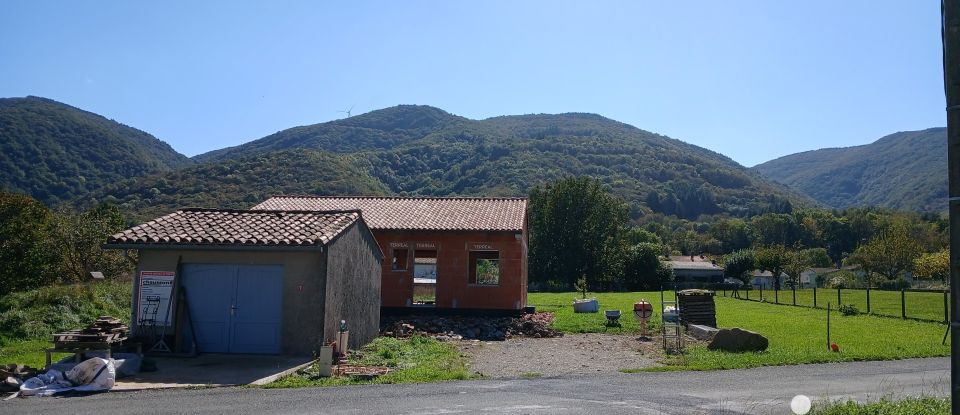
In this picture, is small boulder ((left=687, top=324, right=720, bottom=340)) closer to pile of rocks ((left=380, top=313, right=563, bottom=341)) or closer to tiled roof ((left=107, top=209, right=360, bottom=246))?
pile of rocks ((left=380, top=313, right=563, bottom=341))

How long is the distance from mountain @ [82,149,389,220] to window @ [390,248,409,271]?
43.6 m

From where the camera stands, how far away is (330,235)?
15008 millimetres

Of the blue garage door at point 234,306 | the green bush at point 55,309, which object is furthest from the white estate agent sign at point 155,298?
the green bush at point 55,309

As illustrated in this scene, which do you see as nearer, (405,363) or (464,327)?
(405,363)

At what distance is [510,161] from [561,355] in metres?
127

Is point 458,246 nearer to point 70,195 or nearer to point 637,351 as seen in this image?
point 637,351

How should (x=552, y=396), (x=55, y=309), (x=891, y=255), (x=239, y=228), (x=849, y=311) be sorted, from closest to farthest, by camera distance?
(x=552, y=396), (x=239, y=228), (x=55, y=309), (x=849, y=311), (x=891, y=255)

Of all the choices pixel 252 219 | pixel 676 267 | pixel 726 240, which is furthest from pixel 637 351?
pixel 726 240

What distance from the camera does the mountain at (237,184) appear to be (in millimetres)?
73375

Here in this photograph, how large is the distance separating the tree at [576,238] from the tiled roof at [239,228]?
46122mm

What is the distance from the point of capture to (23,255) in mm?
27125

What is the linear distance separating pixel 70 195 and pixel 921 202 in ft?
582

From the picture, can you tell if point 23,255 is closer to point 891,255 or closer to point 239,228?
point 239,228

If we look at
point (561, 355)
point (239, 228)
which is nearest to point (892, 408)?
point (561, 355)
